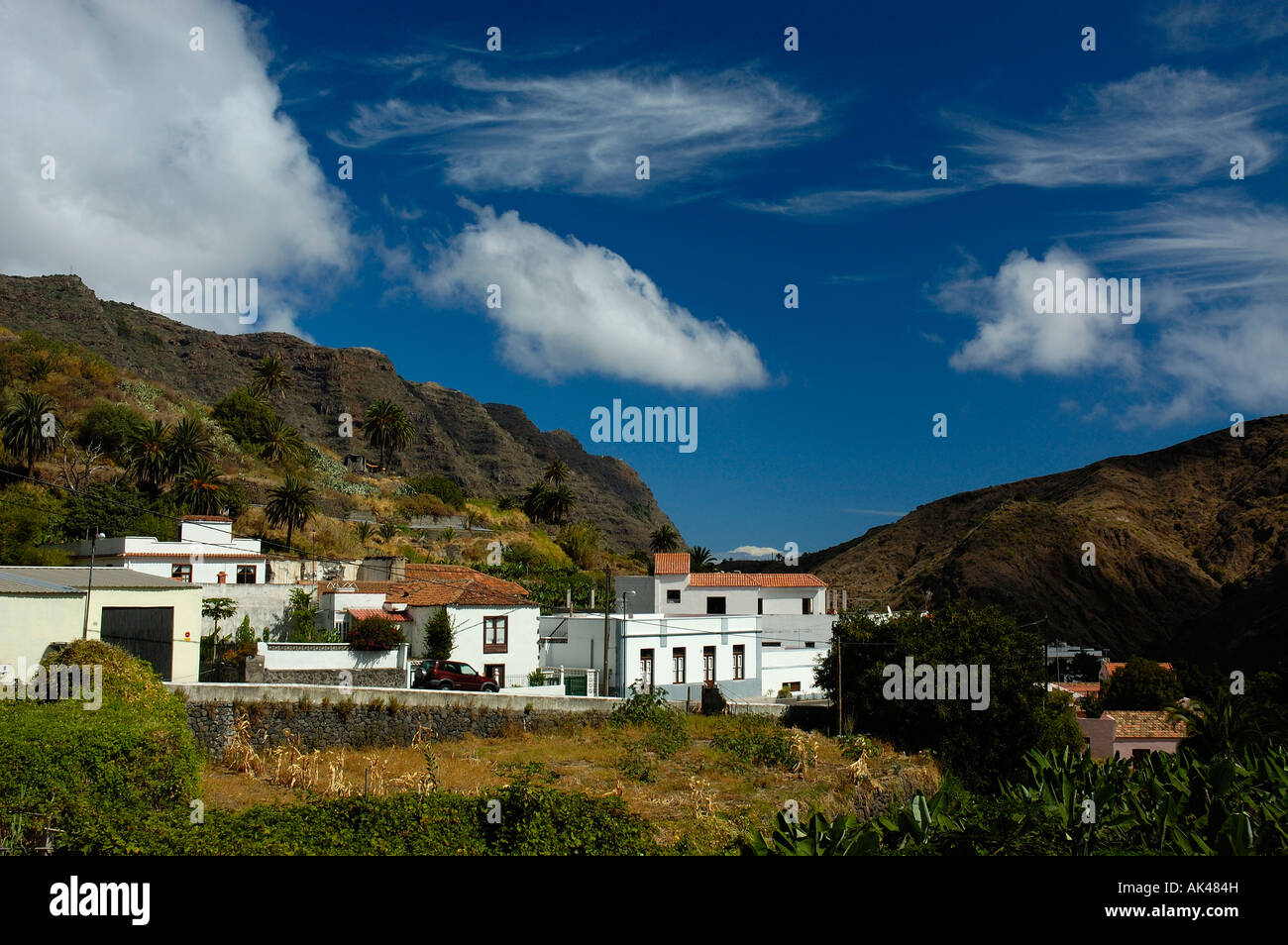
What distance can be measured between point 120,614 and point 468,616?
1400cm

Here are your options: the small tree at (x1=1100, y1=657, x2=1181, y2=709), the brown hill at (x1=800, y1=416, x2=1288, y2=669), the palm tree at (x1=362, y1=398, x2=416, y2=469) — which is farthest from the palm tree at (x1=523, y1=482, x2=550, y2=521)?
the small tree at (x1=1100, y1=657, x2=1181, y2=709)

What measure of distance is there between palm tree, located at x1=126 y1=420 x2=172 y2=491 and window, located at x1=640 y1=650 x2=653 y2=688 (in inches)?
1520

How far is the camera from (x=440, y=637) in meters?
36.8

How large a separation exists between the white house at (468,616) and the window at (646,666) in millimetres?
4757

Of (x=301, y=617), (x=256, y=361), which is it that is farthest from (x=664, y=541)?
(x=256, y=361)

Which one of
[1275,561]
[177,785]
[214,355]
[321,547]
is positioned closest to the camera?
[177,785]

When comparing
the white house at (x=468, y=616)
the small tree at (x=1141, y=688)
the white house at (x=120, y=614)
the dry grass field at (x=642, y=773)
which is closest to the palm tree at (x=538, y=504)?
the white house at (x=468, y=616)

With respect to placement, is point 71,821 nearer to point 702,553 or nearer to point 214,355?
point 702,553

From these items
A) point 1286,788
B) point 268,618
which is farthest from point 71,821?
point 268,618

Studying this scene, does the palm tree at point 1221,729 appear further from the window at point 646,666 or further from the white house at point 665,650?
the window at point 646,666

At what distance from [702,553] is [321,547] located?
39.5 m

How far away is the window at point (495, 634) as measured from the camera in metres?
38.1

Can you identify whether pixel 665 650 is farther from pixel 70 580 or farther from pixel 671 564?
pixel 70 580
